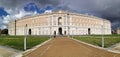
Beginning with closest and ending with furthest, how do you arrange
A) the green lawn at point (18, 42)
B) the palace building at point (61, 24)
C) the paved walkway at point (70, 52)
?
the paved walkway at point (70, 52)
the green lawn at point (18, 42)
the palace building at point (61, 24)

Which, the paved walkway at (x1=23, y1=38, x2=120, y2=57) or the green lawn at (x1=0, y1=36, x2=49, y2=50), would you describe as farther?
the green lawn at (x1=0, y1=36, x2=49, y2=50)

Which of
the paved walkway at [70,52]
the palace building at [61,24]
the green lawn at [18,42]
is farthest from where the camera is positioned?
the palace building at [61,24]

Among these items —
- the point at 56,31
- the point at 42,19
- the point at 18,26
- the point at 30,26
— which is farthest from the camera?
the point at 18,26

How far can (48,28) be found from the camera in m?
107

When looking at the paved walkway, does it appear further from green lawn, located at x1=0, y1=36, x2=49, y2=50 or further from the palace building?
the palace building

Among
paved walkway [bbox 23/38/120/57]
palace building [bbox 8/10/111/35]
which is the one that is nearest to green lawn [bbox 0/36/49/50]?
paved walkway [bbox 23/38/120/57]

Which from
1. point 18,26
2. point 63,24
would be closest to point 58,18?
point 63,24

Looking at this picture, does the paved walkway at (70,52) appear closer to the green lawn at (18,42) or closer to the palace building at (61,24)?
the green lawn at (18,42)

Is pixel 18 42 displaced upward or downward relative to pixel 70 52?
downward

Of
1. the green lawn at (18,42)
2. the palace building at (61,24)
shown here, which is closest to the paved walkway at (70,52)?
the green lawn at (18,42)

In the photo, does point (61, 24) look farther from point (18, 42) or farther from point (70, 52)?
point (70, 52)

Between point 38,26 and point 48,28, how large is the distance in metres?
8.74

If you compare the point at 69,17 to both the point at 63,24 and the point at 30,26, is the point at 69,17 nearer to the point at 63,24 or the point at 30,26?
the point at 63,24

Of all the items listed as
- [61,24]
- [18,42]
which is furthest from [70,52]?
[61,24]
